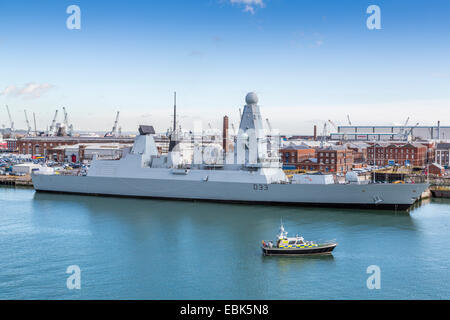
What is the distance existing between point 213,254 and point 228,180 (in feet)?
34.4

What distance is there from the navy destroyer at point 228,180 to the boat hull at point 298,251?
29.1 ft

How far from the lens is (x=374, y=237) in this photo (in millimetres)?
17000

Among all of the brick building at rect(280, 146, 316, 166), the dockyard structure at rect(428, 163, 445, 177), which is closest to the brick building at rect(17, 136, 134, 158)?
the brick building at rect(280, 146, 316, 166)

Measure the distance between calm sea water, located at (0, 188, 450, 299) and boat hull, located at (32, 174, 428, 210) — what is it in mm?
744

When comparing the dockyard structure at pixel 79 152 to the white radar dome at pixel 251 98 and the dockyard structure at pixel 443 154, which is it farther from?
the dockyard structure at pixel 443 154

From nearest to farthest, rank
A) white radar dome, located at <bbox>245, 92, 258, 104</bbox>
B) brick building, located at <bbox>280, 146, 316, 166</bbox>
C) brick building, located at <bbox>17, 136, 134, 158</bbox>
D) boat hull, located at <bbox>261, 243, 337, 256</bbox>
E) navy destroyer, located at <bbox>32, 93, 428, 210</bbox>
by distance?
boat hull, located at <bbox>261, 243, 337, 256</bbox> < navy destroyer, located at <bbox>32, 93, 428, 210</bbox> < white radar dome, located at <bbox>245, 92, 258, 104</bbox> < brick building, located at <bbox>280, 146, 316, 166</bbox> < brick building, located at <bbox>17, 136, 134, 158</bbox>

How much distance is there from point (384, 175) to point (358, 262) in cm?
2177

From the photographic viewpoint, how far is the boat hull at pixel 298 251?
563 inches

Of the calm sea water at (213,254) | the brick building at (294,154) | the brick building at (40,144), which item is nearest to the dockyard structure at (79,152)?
the brick building at (40,144)

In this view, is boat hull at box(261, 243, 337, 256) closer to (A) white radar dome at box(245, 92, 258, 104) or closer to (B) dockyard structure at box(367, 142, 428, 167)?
(A) white radar dome at box(245, 92, 258, 104)

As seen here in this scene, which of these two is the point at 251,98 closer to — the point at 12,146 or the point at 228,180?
the point at 228,180

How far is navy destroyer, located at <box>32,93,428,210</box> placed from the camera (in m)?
22.7

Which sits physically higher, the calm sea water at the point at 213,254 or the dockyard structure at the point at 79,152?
the dockyard structure at the point at 79,152

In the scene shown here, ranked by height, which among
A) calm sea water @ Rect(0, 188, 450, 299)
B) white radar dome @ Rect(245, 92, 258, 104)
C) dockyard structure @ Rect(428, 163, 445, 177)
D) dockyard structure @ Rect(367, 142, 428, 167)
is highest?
white radar dome @ Rect(245, 92, 258, 104)
